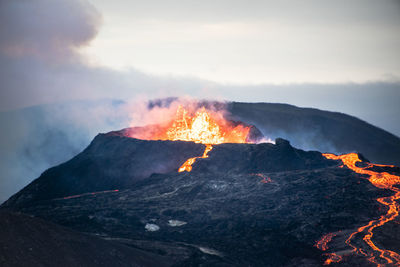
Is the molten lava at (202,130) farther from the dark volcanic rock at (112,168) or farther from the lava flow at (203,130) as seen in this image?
the dark volcanic rock at (112,168)

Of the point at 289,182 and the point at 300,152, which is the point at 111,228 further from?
the point at 300,152

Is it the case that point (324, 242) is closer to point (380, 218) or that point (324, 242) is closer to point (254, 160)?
point (380, 218)

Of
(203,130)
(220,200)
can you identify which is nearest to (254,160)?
(220,200)

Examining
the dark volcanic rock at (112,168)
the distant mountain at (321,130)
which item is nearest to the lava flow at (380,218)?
the dark volcanic rock at (112,168)

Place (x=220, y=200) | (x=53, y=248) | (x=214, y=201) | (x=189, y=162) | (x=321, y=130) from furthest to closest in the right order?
1. (x=321, y=130)
2. (x=189, y=162)
3. (x=220, y=200)
4. (x=214, y=201)
5. (x=53, y=248)

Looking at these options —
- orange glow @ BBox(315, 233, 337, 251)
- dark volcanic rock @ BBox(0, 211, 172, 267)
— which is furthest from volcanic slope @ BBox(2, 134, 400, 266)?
dark volcanic rock @ BBox(0, 211, 172, 267)

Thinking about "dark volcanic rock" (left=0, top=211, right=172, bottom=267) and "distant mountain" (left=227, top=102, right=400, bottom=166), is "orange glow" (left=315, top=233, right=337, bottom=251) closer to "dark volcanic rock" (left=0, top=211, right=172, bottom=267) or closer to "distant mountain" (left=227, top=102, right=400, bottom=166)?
"dark volcanic rock" (left=0, top=211, right=172, bottom=267)

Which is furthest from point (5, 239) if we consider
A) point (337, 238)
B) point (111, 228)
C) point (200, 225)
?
point (337, 238)
